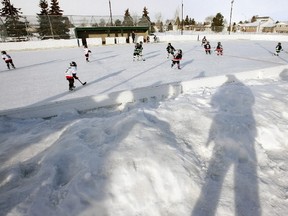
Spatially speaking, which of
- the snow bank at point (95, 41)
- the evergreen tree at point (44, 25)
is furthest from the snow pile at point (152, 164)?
the evergreen tree at point (44, 25)

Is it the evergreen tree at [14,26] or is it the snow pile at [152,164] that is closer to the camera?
the snow pile at [152,164]

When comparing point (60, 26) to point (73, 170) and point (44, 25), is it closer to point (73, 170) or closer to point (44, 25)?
point (44, 25)

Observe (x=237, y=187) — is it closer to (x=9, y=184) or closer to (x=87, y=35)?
(x=9, y=184)

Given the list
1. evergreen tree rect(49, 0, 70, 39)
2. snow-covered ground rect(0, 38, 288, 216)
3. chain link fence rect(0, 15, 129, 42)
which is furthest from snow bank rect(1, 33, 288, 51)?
snow-covered ground rect(0, 38, 288, 216)

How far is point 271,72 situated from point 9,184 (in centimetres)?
1242

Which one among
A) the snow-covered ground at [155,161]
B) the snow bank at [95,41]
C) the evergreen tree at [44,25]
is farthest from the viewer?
the evergreen tree at [44,25]

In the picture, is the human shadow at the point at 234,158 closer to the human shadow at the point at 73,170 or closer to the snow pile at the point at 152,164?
the snow pile at the point at 152,164

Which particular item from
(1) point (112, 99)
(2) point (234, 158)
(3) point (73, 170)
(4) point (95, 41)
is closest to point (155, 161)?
(3) point (73, 170)

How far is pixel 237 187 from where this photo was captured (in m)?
3.85

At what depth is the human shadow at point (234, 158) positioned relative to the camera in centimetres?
350

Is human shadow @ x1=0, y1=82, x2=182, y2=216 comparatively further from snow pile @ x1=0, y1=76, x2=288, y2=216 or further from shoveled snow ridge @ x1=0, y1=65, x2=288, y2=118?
shoveled snow ridge @ x1=0, y1=65, x2=288, y2=118

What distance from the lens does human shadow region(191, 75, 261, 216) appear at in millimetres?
3499

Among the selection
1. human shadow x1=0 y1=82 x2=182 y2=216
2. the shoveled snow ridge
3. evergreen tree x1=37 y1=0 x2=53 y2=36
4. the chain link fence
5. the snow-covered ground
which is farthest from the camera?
evergreen tree x1=37 y1=0 x2=53 y2=36

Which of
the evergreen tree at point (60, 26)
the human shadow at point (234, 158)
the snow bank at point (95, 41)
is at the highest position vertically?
the evergreen tree at point (60, 26)
